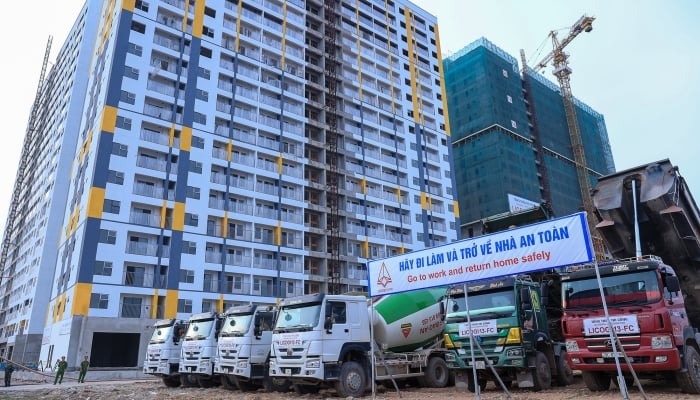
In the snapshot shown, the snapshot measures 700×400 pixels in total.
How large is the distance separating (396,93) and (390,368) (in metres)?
59.0

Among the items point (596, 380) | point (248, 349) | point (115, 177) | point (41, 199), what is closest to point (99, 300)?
point (115, 177)

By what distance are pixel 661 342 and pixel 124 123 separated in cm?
4490

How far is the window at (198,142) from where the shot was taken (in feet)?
158

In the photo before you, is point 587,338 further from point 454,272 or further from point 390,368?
point 390,368

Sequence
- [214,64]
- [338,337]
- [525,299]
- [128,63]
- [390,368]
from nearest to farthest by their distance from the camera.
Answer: [525,299]
[338,337]
[390,368]
[128,63]
[214,64]

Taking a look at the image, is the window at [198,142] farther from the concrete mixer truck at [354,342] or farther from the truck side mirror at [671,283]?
the truck side mirror at [671,283]

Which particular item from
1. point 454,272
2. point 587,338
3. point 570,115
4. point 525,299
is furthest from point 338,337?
point 570,115

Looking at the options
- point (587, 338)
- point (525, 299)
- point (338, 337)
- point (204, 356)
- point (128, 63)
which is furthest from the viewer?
point (128, 63)

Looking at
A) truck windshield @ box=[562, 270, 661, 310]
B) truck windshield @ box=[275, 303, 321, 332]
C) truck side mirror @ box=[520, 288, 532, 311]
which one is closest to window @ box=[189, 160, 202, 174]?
truck windshield @ box=[275, 303, 321, 332]

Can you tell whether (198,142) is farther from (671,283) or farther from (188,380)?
(671,283)

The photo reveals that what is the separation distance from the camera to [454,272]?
12.2 meters

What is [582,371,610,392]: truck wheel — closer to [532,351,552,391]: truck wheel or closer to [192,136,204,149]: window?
[532,351,552,391]: truck wheel

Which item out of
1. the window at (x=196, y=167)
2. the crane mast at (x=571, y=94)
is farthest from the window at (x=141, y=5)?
the crane mast at (x=571, y=94)

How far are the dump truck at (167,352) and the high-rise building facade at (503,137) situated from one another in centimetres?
5565
